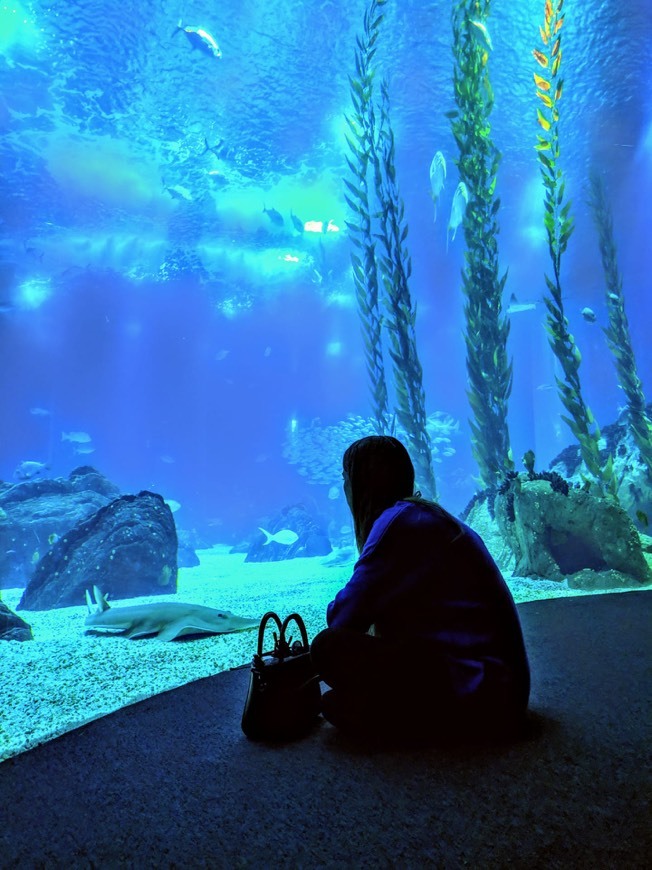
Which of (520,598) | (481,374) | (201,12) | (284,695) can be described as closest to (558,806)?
(284,695)

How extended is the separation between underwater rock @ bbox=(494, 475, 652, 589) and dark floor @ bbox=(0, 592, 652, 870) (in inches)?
147

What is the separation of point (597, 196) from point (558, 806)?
15.6 meters

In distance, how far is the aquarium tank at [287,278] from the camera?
18.8ft

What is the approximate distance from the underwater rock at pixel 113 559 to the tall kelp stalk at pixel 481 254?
5.26m

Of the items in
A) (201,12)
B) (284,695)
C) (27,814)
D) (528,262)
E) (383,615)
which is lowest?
Result: (27,814)

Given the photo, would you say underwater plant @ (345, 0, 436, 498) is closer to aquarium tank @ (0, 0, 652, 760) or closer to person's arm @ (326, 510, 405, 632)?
aquarium tank @ (0, 0, 652, 760)

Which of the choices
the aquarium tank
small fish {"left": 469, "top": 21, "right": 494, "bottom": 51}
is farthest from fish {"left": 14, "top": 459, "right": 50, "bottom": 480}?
small fish {"left": 469, "top": 21, "right": 494, "bottom": 51}

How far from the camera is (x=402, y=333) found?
25.5 feet

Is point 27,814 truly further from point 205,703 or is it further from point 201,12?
point 201,12

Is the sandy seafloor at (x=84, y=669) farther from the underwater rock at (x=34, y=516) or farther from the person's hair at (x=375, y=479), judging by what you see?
the underwater rock at (x=34, y=516)

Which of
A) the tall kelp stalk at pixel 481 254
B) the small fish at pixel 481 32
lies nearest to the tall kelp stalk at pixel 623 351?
the tall kelp stalk at pixel 481 254

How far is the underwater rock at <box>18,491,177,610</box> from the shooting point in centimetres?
646

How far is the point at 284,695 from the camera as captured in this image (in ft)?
5.84

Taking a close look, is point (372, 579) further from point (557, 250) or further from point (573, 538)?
point (557, 250)
